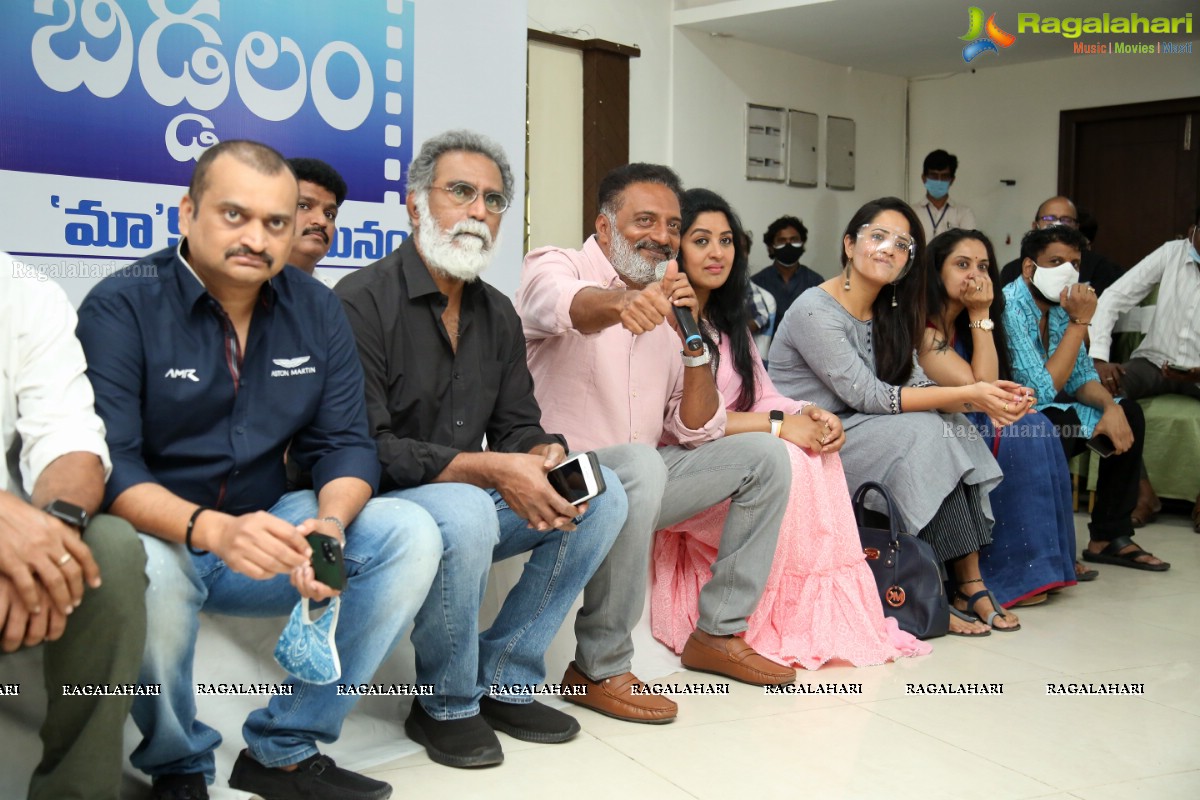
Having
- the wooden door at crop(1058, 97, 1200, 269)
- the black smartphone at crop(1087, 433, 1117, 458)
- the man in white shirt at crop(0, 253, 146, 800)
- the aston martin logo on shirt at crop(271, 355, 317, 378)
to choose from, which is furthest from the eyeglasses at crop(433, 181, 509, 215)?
the wooden door at crop(1058, 97, 1200, 269)

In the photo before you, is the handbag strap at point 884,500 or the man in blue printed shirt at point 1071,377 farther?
the man in blue printed shirt at point 1071,377

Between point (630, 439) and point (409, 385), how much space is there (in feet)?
2.44

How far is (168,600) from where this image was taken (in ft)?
5.98

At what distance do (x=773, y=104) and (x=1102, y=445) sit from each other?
15.6 ft

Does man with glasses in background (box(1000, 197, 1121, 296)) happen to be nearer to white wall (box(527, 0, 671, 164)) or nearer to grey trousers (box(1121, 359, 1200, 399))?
grey trousers (box(1121, 359, 1200, 399))

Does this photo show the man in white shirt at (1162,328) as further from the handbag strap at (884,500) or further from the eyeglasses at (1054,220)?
the handbag strap at (884,500)

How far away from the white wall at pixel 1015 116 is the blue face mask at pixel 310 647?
7792 millimetres

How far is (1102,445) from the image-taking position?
438cm

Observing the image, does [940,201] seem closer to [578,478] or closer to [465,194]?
[465,194]

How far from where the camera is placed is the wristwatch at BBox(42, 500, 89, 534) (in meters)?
1.69

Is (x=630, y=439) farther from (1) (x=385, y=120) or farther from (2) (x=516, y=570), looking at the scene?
(1) (x=385, y=120)

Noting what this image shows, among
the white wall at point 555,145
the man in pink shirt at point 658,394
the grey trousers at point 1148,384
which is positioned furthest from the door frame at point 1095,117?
the man in pink shirt at point 658,394

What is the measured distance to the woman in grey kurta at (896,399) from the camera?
11.4ft

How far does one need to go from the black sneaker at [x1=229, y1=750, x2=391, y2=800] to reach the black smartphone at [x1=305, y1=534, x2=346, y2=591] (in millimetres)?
412
